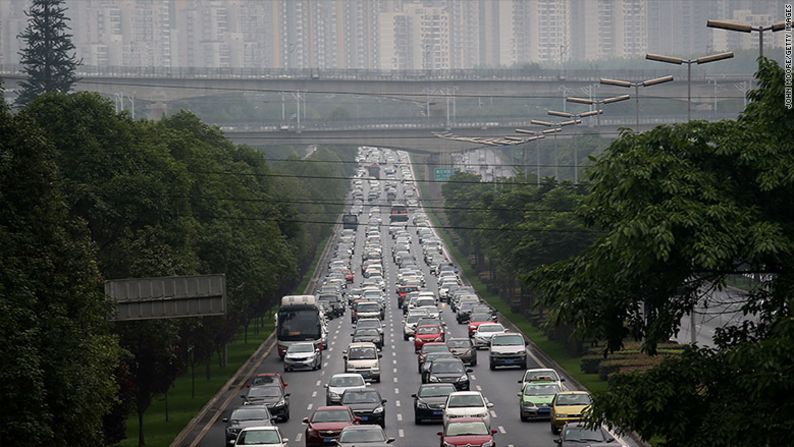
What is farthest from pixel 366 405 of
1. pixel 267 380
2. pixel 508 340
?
pixel 508 340

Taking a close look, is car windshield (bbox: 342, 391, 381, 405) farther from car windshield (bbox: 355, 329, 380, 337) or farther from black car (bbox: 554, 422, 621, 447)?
car windshield (bbox: 355, 329, 380, 337)

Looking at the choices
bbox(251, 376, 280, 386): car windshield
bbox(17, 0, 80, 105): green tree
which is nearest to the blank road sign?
bbox(251, 376, 280, 386): car windshield

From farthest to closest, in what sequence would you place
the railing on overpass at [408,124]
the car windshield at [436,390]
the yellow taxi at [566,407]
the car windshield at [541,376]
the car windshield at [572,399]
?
the railing on overpass at [408,124]
the car windshield at [541,376]
the car windshield at [436,390]
the car windshield at [572,399]
the yellow taxi at [566,407]

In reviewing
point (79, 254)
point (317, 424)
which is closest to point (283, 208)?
point (317, 424)

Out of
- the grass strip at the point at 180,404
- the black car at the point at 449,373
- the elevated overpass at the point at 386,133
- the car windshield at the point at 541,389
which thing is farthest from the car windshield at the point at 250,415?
the elevated overpass at the point at 386,133

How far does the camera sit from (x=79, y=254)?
35938 millimetres

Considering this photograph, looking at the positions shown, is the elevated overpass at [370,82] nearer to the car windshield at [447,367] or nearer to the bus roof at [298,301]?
the bus roof at [298,301]

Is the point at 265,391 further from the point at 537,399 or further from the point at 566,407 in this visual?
the point at 566,407

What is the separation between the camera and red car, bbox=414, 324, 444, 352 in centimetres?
7588

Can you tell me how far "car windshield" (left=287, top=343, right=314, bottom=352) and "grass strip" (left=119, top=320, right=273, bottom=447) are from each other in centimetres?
268

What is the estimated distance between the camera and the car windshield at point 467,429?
41031 millimetres

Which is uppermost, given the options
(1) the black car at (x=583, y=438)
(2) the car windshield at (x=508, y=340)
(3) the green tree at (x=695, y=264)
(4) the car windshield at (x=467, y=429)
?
(3) the green tree at (x=695, y=264)

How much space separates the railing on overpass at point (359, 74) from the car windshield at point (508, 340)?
345 feet

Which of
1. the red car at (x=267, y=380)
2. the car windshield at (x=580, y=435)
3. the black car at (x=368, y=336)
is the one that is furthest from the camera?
the black car at (x=368, y=336)
